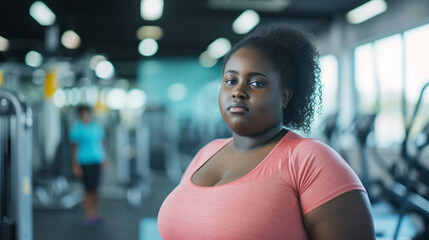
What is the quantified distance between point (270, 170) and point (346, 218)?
0.18 metres

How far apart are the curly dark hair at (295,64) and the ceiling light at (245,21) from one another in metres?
6.78

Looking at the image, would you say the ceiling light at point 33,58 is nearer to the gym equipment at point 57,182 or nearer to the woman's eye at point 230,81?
the gym equipment at point 57,182

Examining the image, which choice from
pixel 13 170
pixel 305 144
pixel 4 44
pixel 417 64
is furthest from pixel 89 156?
pixel 4 44

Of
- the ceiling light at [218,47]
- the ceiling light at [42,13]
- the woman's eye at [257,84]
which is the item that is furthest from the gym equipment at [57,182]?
the ceiling light at [218,47]

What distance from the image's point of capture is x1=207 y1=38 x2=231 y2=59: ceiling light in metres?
11.3

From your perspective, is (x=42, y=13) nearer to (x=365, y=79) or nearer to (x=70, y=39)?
(x=70, y=39)

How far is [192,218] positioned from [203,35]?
10035 mm

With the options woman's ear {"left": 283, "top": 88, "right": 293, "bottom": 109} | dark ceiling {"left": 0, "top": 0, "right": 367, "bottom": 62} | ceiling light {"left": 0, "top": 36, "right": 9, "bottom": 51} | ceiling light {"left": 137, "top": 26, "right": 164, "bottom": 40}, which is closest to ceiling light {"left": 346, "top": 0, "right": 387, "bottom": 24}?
dark ceiling {"left": 0, "top": 0, "right": 367, "bottom": 62}

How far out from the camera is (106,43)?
12.1 m

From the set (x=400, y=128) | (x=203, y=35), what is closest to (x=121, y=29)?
(x=203, y=35)

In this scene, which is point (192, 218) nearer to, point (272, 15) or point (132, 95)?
point (272, 15)

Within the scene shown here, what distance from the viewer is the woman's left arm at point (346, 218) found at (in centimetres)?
73

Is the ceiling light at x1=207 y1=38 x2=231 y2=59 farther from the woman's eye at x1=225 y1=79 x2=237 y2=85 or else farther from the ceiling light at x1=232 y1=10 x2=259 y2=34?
the woman's eye at x1=225 y1=79 x2=237 y2=85

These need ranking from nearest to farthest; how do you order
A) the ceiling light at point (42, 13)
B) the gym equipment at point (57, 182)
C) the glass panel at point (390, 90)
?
the gym equipment at point (57, 182), the glass panel at point (390, 90), the ceiling light at point (42, 13)
